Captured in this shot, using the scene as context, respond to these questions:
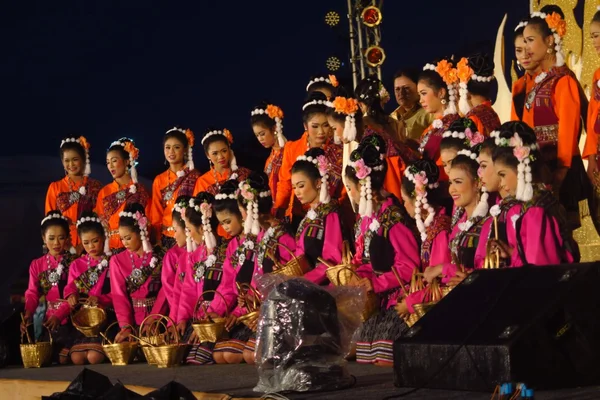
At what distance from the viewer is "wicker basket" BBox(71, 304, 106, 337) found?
6082 millimetres

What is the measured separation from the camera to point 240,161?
9109mm

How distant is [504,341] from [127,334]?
3.25 meters

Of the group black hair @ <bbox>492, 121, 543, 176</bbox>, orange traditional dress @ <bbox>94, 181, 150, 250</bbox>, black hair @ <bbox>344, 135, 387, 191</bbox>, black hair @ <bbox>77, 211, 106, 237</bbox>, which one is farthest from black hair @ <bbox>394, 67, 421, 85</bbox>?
black hair @ <bbox>77, 211, 106, 237</bbox>

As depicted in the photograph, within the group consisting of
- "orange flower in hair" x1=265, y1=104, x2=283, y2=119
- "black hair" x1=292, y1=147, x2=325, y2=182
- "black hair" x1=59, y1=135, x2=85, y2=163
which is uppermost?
"black hair" x1=59, y1=135, x2=85, y2=163

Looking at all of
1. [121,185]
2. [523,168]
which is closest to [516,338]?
[523,168]

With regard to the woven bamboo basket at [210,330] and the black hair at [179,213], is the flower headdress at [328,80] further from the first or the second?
the woven bamboo basket at [210,330]

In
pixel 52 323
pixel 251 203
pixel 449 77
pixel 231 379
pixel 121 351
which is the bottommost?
pixel 231 379

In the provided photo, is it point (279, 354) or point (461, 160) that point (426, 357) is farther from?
point (461, 160)

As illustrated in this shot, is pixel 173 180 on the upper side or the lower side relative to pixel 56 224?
upper

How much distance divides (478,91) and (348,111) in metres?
0.64

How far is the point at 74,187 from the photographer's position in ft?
23.6

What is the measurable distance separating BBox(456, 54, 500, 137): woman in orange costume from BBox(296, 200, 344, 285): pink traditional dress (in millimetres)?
825

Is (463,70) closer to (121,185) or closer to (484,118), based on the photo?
(484,118)

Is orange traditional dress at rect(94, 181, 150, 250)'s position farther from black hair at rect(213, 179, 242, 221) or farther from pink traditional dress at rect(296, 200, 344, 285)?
pink traditional dress at rect(296, 200, 344, 285)
